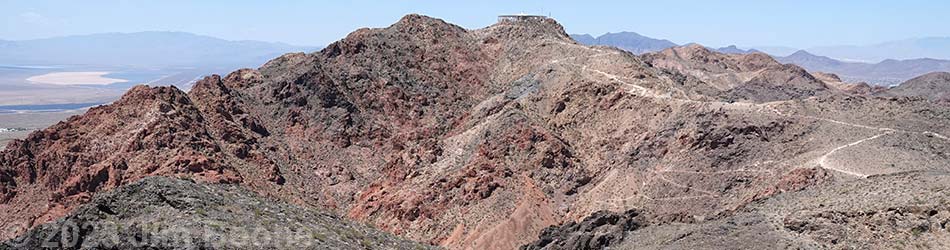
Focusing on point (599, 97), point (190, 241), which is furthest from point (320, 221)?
point (599, 97)

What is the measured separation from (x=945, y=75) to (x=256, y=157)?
11544 cm

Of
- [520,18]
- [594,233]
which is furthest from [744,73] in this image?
[594,233]

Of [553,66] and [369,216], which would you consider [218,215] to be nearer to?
[369,216]

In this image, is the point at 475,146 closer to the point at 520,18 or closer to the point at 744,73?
the point at 520,18

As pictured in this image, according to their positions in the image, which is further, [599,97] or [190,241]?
[599,97]

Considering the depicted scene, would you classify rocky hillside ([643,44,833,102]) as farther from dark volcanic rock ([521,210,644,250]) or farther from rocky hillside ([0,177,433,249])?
rocky hillside ([0,177,433,249])

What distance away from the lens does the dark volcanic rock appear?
32.0 meters

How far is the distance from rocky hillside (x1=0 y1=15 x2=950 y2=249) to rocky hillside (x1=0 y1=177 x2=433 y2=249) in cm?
1340

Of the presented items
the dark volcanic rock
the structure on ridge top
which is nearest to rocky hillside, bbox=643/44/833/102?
the structure on ridge top

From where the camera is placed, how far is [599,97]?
193 feet

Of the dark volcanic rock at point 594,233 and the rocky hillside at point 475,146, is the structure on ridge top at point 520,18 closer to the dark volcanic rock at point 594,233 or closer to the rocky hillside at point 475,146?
the rocky hillside at point 475,146

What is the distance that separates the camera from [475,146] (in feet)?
176

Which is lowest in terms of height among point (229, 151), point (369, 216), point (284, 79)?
point (369, 216)

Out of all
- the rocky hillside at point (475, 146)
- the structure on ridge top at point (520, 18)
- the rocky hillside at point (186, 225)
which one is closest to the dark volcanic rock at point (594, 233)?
the rocky hillside at point (475, 146)
